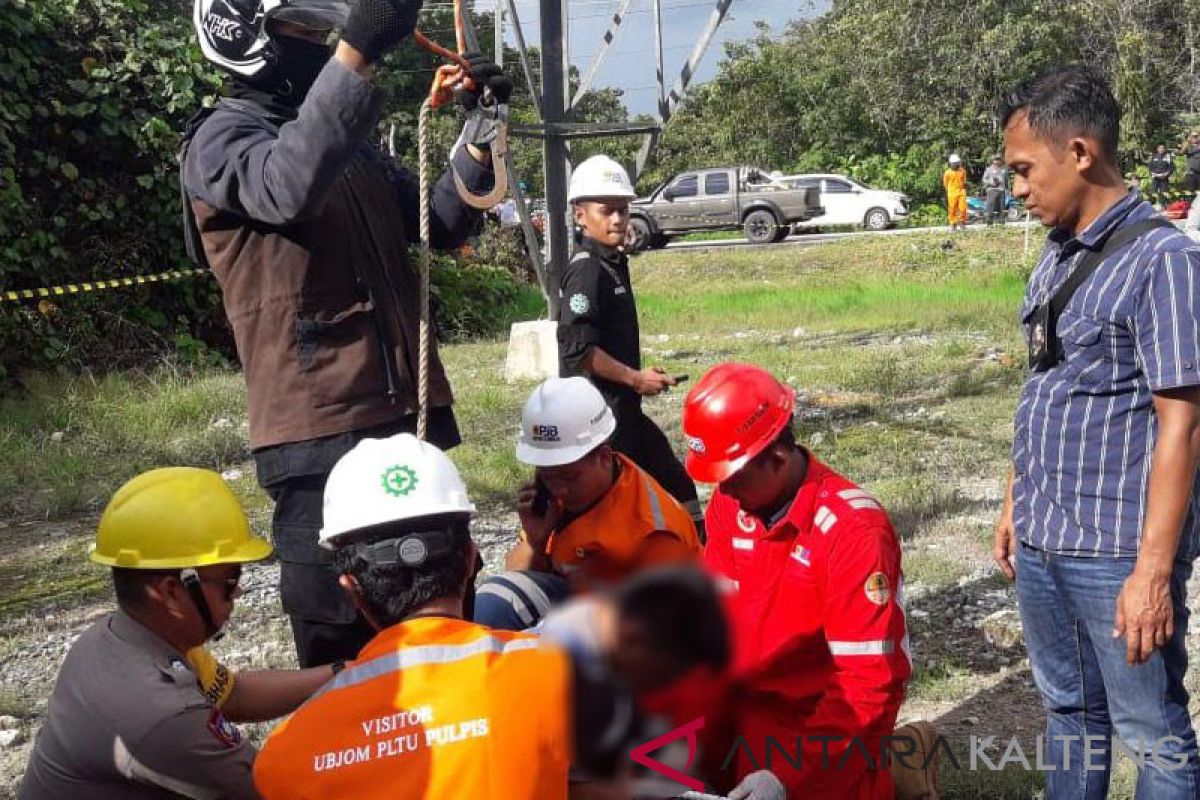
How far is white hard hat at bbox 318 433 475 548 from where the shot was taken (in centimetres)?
181

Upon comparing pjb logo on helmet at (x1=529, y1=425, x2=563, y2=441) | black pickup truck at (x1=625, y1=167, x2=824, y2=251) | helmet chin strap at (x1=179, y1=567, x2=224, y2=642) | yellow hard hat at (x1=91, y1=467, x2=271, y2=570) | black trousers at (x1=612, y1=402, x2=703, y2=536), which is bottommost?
black pickup truck at (x1=625, y1=167, x2=824, y2=251)

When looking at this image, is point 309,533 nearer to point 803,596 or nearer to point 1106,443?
point 803,596

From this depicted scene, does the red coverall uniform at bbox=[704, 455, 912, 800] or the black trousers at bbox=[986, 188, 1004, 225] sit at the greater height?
the red coverall uniform at bbox=[704, 455, 912, 800]

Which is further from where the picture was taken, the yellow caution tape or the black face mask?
the yellow caution tape

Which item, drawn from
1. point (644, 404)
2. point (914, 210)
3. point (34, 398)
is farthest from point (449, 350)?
point (914, 210)

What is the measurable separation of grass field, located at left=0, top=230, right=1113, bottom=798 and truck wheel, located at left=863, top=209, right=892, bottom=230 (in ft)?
→ 32.9

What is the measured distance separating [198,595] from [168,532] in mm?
138

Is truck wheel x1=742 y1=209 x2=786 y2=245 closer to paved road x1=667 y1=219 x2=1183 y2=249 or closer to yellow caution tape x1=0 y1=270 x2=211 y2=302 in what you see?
paved road x1=667 y1=219 x2=1183 y2=249

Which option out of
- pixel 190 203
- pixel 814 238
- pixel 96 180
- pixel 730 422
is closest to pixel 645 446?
pixel 730 422

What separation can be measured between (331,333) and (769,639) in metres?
1.13

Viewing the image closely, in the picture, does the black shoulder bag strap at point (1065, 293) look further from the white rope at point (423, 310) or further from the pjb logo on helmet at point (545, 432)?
the white rope at point (423, 310)

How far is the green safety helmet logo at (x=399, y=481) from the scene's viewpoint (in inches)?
72.0

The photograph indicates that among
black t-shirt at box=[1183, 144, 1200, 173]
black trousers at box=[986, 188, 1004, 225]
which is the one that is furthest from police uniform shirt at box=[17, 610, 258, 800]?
black trousers at box=[986, 188, 1004, 225]

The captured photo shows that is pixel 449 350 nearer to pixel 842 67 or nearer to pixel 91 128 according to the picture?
pixel 91 128
